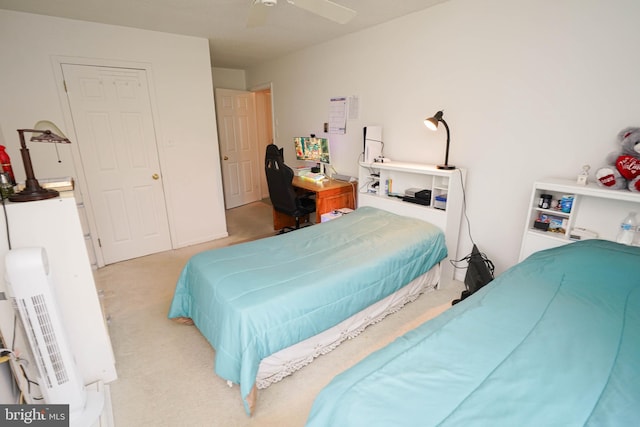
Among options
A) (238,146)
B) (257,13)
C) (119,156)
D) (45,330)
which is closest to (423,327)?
(45,330)

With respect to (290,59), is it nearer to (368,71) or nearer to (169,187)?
(368,71)

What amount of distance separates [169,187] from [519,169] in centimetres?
349

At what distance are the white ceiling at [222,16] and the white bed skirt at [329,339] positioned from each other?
92.1 inches

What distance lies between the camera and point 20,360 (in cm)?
136

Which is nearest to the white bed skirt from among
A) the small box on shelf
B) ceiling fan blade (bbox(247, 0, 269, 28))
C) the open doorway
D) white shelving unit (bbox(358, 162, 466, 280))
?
white shelving unit (bbox(358, 162, 466, 280))

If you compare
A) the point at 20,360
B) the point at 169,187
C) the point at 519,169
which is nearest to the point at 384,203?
the point at 519,169

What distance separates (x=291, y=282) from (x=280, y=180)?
1.83 m

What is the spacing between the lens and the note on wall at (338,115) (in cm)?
352

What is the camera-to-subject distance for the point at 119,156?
3096 mm

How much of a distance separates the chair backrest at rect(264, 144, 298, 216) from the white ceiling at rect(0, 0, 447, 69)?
47.6 inches

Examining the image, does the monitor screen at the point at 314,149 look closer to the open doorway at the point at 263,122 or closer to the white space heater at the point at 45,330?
the open doorway at the point at 263,122

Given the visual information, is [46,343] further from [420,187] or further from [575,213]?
[575,213]

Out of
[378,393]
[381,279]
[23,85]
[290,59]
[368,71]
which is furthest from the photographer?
[290,59]

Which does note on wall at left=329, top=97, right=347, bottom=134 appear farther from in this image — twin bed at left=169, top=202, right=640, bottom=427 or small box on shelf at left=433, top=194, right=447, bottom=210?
twin bed at left=169, top=202, right=640, bottom=427
